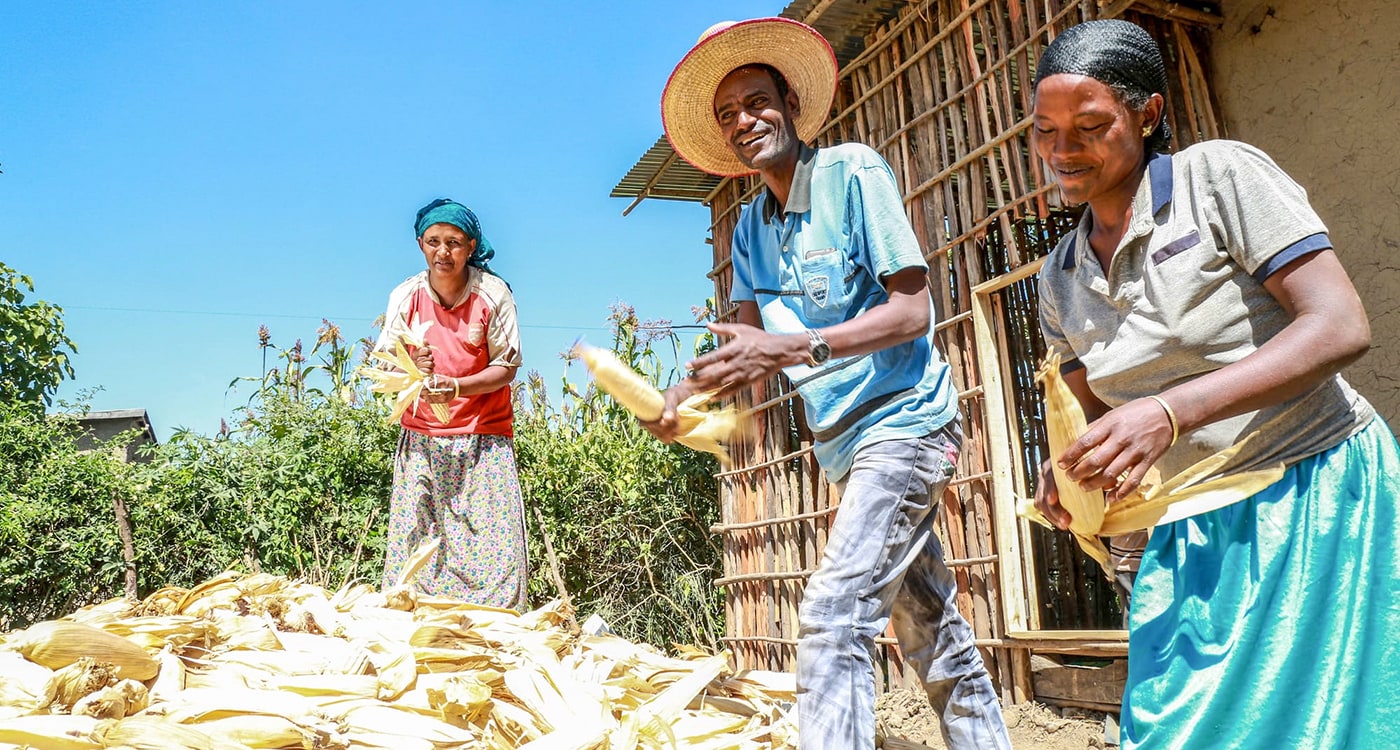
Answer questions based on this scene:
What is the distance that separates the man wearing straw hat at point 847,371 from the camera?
2.32 metres

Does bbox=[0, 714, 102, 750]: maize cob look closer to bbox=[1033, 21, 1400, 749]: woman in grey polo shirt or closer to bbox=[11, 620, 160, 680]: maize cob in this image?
bbox=[11, 620, 160, 680]: maize cob

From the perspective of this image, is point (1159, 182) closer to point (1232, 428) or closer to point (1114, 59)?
point (1114, 59)

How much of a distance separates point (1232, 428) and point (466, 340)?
11.8 feet

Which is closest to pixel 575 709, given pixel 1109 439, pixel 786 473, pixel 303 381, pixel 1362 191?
pixel 1109 439

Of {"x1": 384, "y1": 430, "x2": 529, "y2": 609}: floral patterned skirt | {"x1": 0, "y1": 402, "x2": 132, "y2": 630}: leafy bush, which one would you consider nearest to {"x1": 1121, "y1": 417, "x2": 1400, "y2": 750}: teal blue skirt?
{"x1": 384, "y1": 430, "x2": 529, "y2": 609}: floral patterned skirt

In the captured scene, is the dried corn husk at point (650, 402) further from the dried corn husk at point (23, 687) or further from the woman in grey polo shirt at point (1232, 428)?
the dried corn husk at point (23, 687)

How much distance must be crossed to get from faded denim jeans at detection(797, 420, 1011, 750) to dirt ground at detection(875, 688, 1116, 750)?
4.80 feet

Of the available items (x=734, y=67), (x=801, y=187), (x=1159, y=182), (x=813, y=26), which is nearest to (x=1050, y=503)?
(x=1159, y=182)

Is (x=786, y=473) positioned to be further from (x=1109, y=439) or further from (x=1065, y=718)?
(x=1109, y=439)

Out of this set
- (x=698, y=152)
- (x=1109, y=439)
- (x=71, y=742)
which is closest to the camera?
(x=1109, y=439)

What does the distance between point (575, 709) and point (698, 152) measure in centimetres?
175

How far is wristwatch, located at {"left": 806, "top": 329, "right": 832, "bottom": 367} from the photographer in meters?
2.31

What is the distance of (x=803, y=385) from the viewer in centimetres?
265

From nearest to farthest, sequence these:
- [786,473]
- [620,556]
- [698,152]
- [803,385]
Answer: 1. [803,385]
2. [698,152]
3. [786,473]
4. [620,556]
